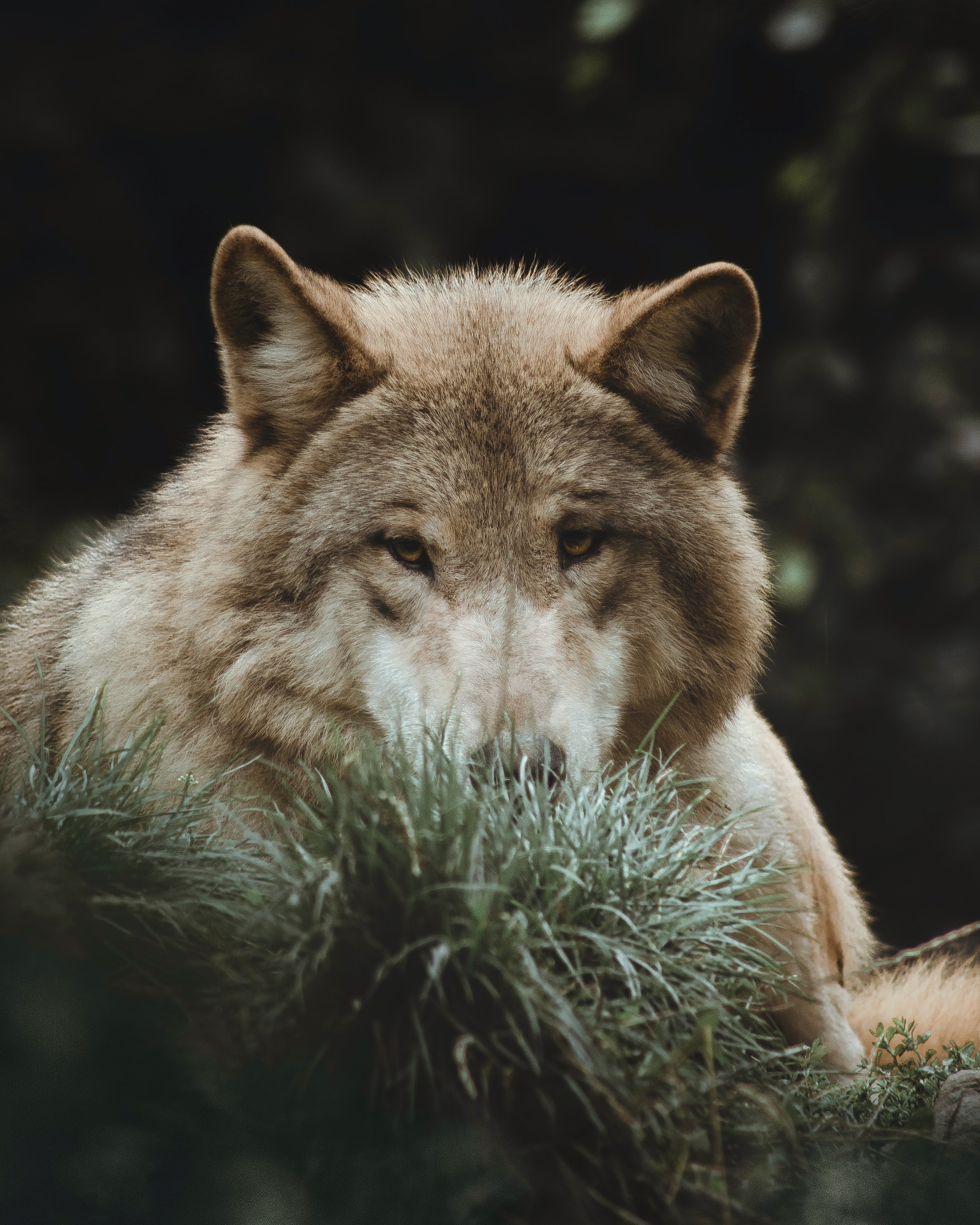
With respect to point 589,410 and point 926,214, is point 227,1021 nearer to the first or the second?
point 589,410

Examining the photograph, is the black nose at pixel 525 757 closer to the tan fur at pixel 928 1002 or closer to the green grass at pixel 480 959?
the green grass at pixel 480 959

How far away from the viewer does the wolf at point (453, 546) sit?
189 centimetres

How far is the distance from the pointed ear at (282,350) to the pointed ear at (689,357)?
1.51 feet

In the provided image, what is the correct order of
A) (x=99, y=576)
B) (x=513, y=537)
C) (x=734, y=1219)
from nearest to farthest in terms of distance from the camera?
(x=734, y=1219)
(x=513, y=537)
(x=99, y=576)

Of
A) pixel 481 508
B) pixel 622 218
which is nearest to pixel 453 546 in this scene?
pixel 481 508

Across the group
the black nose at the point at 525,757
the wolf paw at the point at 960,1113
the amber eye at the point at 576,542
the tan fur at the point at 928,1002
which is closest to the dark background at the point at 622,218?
the tan fur at the point at 928,1002

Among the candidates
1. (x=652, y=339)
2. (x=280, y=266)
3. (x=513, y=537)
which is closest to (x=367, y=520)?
(x=513, y=537)

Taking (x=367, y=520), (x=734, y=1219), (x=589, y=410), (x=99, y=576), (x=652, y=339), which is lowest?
(x=734, y=1219)

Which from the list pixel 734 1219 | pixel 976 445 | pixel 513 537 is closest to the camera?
pixel 734 1219

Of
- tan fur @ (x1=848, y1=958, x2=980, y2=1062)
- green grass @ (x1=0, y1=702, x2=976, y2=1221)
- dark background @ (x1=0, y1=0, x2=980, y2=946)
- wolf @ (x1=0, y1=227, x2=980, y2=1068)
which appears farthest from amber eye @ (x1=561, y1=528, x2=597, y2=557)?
dark background @ (x1=0, y1=0, x2=980, y2=946)

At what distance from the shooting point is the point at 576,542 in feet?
6.53

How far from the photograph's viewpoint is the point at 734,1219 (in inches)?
35.2

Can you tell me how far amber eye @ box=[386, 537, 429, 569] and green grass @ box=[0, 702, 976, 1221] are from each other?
82 centimetres

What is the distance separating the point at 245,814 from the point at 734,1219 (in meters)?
1.01
